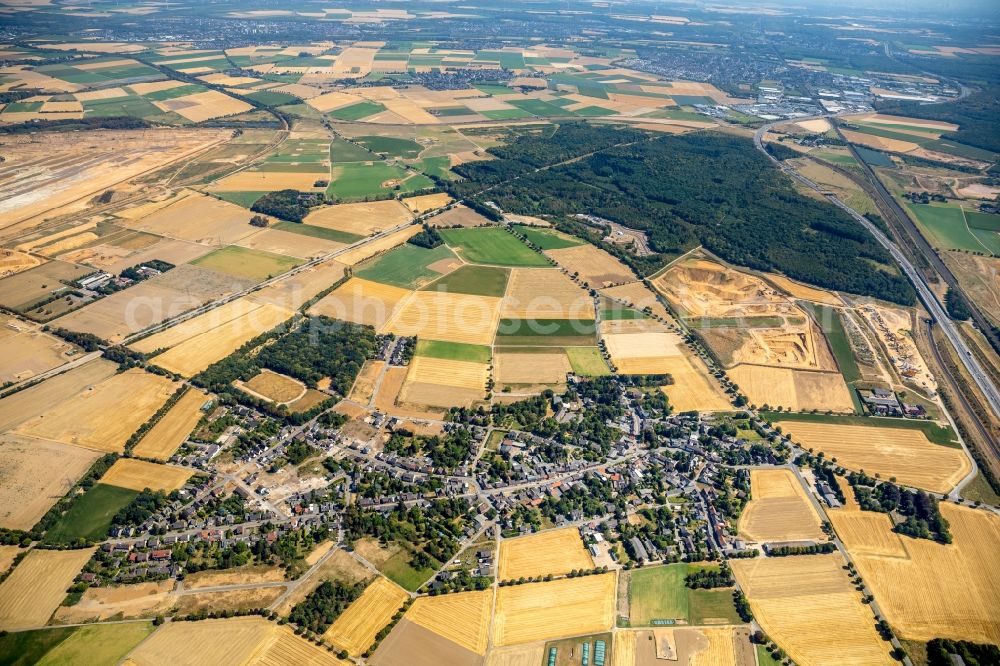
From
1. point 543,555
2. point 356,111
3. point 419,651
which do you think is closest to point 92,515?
point 419,651

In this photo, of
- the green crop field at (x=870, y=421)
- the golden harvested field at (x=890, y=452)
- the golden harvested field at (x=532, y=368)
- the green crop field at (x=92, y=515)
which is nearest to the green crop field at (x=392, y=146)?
the golden harvested field at (x=532, y=368)

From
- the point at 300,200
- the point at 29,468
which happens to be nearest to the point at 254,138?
the point at 300,200

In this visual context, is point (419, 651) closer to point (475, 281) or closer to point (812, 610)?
point (812, 610)

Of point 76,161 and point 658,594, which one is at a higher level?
point 76,161

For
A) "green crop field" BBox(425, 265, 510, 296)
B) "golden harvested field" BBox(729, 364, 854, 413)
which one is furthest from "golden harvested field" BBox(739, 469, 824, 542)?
"green crop field" BBox(425, 265, 510, 296)

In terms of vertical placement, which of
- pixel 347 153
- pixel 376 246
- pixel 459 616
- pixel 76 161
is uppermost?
pixel 347 153

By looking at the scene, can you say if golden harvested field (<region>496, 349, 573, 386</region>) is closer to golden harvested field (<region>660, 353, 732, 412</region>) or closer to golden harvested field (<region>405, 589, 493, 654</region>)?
golden harvested field (<region>660, 353, 732, 412</region>)

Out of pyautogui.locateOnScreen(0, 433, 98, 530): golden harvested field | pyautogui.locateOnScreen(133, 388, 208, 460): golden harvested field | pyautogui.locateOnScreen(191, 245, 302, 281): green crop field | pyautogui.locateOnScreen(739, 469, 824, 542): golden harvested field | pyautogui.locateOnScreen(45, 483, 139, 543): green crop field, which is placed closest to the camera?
pyautogui.locateOnScreen(45, 483, 139, 543): green crop field
